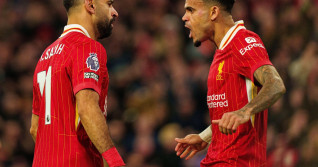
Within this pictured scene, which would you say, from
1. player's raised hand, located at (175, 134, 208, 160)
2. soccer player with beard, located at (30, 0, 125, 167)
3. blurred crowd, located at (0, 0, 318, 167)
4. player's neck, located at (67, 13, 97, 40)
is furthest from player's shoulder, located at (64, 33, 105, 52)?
blurred crowd, located at (0, 0, 318, 167)

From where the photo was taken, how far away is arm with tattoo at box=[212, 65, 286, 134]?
162 inches

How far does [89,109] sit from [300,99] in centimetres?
526

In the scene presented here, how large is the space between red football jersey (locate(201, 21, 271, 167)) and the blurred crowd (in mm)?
3897

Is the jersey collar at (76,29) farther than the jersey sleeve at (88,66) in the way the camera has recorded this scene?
Yes

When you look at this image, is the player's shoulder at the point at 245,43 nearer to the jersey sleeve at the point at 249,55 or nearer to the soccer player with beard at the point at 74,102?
the jersey sleeve at the point at 249,55

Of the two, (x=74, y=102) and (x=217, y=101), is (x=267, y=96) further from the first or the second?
(x=74, y=102)

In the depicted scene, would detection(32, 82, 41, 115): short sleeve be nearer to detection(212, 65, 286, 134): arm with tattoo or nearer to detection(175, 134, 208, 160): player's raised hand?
detection(175, 134, 208, 160): player's raised hand

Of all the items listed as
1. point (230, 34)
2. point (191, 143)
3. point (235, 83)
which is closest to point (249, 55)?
point (235, 83)

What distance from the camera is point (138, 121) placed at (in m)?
10.6

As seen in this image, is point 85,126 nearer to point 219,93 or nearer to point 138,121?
point 219,93

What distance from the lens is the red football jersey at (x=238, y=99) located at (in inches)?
186

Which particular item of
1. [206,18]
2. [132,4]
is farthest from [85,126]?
[132,4]

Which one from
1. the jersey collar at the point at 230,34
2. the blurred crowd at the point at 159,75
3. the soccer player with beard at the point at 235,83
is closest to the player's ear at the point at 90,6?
the soccer player with beard at the point at 235,83

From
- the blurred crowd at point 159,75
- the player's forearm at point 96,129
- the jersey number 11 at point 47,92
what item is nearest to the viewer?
the player's forearm at point 96,129
